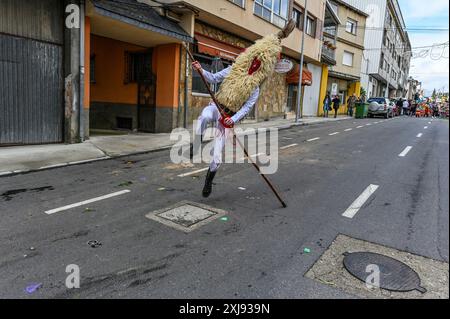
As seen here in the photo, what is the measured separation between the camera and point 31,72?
9055 mm

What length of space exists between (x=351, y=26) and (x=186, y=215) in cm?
3513

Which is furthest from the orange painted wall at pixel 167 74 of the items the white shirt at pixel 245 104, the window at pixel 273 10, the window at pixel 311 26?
the window at pixel 311 26

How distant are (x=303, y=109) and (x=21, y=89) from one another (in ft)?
68.7

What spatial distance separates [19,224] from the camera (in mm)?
4234

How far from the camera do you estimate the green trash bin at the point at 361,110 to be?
101 feet

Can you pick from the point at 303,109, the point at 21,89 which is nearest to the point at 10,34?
the point at 21,89

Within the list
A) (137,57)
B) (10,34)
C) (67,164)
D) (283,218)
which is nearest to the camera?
(283,218)

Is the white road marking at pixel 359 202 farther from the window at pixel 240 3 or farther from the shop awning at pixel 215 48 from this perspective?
the window at pixel 240 3

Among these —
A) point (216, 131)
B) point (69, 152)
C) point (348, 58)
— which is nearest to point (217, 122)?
point (216, 131)

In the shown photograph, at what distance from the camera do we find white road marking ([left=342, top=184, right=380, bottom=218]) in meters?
5.02

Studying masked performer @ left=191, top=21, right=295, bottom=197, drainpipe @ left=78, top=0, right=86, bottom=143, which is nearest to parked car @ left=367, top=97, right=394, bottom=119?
drainpipe @ left=78, top=0, right=86, bottom=143

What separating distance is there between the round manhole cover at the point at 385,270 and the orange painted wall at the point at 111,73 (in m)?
12.6

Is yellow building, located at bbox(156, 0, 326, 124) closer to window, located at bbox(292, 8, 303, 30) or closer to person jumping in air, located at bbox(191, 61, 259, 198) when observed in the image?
window, located at bbox(292, 8, 303, 30)
